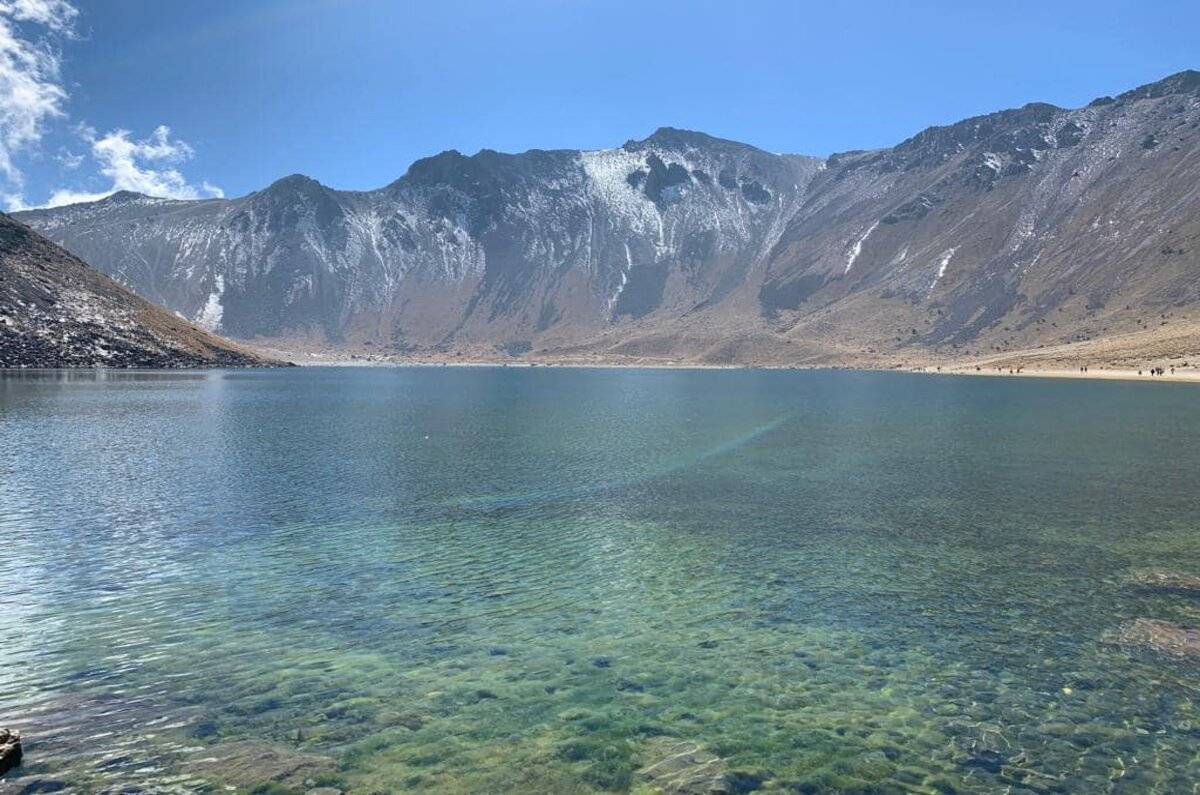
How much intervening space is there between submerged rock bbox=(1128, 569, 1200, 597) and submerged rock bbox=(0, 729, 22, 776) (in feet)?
104

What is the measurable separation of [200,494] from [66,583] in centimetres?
1680

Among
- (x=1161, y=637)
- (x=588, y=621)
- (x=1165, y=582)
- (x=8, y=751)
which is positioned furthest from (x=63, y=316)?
(x=1161, y=637)

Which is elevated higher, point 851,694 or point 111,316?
point 111,316

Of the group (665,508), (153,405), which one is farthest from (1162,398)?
(153,405)

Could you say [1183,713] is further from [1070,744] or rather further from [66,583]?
[66,583]

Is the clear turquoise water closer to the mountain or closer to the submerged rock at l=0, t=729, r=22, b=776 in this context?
the submerged rock at l=0, t=729, r=22, b=776

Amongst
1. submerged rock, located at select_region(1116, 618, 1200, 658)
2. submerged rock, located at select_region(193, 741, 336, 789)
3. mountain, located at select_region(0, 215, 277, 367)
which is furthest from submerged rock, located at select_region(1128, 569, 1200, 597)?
mountain, located at select_region(0, 215, 277, 367)

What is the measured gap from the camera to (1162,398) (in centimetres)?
11788

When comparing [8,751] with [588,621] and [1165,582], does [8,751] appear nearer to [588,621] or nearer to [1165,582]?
[588,621]

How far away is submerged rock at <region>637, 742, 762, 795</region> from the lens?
14.2m

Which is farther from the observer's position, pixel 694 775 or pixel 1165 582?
pixel 1165 582

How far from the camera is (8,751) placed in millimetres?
14133

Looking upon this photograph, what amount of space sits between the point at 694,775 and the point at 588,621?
8.72 meters

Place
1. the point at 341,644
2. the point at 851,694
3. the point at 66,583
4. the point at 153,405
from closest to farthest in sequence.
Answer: the point at 851,694
the point at 341,644
the point at 66,583
the point at 153,405
